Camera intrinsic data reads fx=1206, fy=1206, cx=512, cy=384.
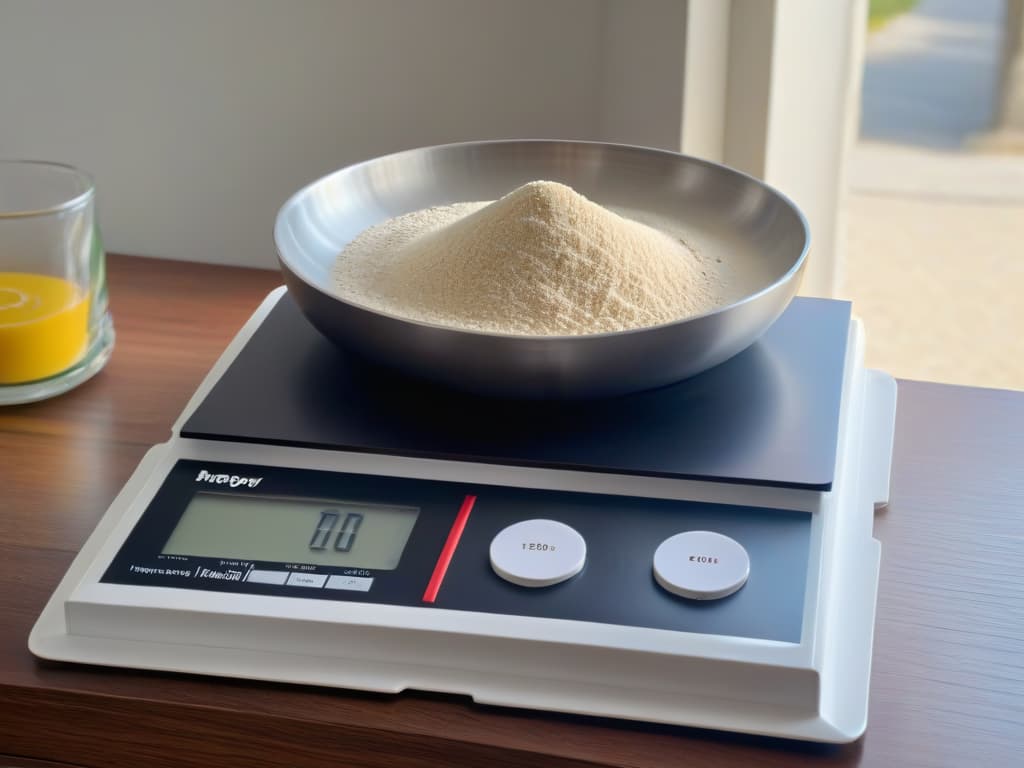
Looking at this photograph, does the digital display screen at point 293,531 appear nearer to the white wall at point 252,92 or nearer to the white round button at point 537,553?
the white round button at point 537,553

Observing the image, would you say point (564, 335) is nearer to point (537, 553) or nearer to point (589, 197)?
point (537, 553)

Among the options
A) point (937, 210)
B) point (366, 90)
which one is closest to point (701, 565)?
point (366, 90)

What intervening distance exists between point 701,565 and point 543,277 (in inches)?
7.8

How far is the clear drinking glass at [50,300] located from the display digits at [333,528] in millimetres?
326

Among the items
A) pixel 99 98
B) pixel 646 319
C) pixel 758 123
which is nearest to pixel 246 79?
pixel 99 98

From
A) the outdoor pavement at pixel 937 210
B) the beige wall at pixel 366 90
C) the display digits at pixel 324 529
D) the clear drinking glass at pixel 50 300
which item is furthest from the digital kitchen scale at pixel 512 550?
the outdoor pavement at pixel 937 210

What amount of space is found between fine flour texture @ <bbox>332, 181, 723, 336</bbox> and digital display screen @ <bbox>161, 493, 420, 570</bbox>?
0.40ft

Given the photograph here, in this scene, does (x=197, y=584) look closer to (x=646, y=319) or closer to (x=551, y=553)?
(x=551, y=553)

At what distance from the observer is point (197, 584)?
1.95 ft

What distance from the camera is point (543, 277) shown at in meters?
0.69

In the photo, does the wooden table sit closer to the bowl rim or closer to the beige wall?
the bowl rim

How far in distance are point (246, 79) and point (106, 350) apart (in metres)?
0.31

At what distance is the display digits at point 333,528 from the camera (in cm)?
61

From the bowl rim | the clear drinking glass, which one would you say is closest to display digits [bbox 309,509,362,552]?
the bowl rim
